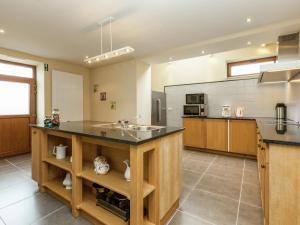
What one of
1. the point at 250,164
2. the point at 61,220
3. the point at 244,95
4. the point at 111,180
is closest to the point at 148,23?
the point at 111,180

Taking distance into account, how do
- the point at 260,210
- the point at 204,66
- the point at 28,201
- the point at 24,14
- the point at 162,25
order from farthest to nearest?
the point at 204,66, the point at 162,25, the point at 24,14, the point at 28,201, the point at 260,210

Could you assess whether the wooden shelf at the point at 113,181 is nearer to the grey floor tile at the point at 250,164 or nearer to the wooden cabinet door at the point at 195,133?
the grey floor tile at the point at 250,164

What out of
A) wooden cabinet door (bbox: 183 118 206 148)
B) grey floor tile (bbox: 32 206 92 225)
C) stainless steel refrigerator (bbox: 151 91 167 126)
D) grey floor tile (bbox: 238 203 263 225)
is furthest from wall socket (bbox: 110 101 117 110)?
grey floor tile (bbox: 238 203 263 225)

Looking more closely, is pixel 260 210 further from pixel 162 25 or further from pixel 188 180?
pixel 162 25

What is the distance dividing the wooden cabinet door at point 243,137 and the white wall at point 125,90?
2.28 meters

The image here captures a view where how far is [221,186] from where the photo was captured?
2.42m

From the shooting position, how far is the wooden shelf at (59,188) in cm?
196

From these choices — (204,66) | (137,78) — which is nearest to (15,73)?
(137,78)

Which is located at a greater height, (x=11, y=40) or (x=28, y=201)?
(x=11, y=40)

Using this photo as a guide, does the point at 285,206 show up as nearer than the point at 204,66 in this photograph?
Yes

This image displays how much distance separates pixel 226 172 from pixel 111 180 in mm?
2292

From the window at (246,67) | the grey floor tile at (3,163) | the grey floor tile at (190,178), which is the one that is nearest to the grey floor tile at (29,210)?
the grey floor tile at (190,178)

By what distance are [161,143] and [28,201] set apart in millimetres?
1943

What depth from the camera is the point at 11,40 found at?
3.08m
